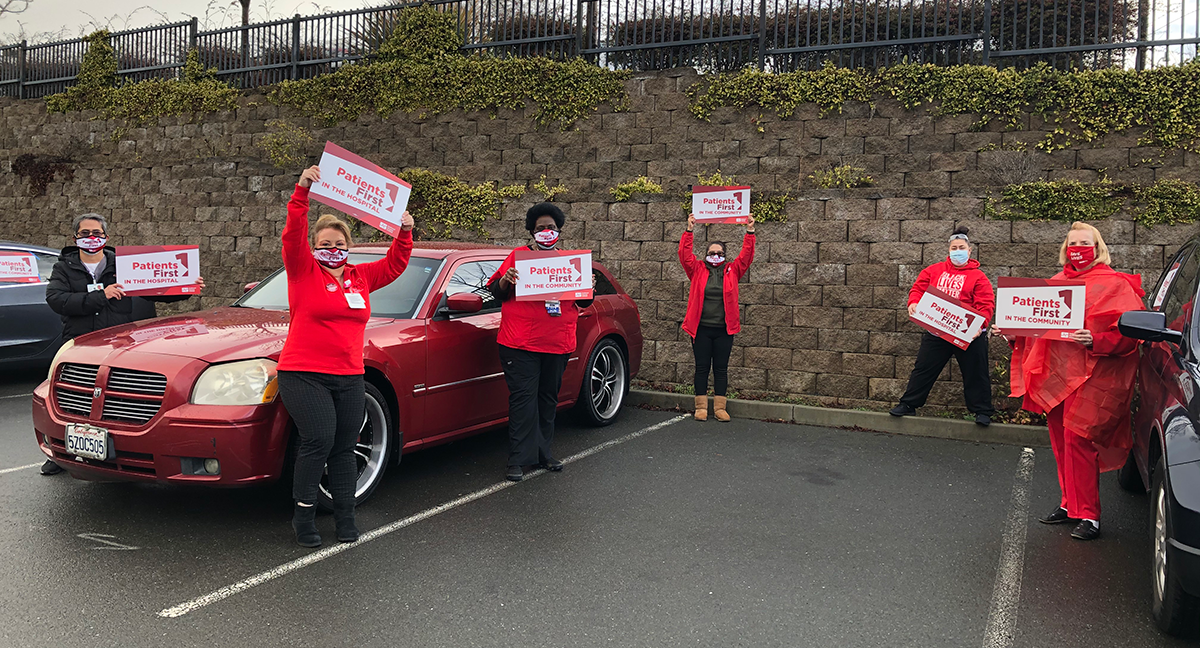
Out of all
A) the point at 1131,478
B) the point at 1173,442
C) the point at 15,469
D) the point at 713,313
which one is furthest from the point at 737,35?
the point at 15,469

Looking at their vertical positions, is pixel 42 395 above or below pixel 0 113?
below

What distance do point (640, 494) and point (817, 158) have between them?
5047mm

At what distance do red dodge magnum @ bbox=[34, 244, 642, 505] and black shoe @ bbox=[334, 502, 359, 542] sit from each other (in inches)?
16.8

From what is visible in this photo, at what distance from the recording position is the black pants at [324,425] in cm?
439

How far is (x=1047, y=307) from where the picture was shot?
A: 4.95 metres

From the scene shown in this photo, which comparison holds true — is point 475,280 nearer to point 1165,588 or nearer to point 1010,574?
point 1010,574

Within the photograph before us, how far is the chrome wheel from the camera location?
361cm

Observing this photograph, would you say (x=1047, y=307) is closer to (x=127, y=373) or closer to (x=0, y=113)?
(x=127, y=373)

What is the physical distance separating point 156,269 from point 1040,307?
18.7ft

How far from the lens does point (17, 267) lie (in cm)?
744

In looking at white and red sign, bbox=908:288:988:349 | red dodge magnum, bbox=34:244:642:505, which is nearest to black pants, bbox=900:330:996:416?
white and red sign, bbox=908:288:988:349

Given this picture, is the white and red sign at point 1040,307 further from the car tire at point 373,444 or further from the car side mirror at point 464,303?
the car tire at point 373,444

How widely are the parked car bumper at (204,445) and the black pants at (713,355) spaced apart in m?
4.64

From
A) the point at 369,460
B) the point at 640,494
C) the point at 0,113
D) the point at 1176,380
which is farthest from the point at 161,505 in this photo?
the point at 0,113
